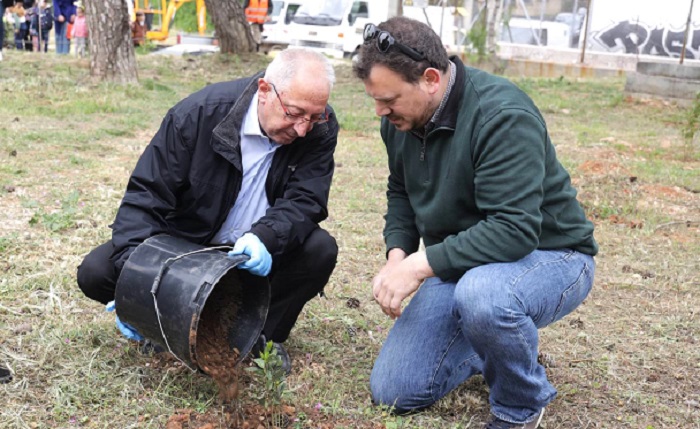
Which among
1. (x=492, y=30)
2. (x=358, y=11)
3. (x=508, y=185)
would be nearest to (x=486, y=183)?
(x=508, y=185)

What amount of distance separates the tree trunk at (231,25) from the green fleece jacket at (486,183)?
12.1 m

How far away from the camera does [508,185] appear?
2.62 meters

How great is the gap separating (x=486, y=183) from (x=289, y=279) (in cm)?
95

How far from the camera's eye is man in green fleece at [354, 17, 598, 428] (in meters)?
2.62

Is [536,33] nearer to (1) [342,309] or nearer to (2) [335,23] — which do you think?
(2) [335,23]

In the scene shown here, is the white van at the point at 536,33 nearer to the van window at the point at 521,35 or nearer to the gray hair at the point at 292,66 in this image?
the van window at the point at 521,35

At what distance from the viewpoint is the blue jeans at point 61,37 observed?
17253mm

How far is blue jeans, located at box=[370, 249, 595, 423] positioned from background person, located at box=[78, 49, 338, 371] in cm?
44

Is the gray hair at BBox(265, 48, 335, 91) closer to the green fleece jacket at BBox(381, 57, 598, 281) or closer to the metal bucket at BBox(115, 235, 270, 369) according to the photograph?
the green fleece jacket at BBox(381, 57, 598, 281)

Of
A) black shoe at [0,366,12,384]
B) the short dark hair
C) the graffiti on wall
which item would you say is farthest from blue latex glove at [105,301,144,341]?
the graffiti on wall

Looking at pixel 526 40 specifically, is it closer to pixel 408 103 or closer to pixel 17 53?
pixel 17 53

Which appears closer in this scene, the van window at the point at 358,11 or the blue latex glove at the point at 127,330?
the blue latex glove at the point at 127,330

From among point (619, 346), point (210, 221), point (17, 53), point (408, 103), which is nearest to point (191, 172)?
point (210, 221)

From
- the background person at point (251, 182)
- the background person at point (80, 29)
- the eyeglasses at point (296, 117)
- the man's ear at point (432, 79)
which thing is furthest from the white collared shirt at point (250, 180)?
the background person at point (80, 29)
